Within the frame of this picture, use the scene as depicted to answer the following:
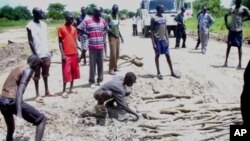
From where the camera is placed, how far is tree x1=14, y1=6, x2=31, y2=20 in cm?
9319

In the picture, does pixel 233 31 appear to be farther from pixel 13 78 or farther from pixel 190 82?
pixel 13 78

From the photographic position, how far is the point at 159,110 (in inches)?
314

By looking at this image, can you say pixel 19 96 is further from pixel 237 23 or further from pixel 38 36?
pixel 237 23

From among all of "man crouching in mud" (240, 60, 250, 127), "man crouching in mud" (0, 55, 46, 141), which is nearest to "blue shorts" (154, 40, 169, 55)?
"man crouching in mud" (0, 55, 46, 141)

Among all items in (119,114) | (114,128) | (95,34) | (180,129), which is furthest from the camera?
(95,34)

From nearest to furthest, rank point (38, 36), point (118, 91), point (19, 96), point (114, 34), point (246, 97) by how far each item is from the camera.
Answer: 1. point (246, 97)
2. point (19, 96)
3. point (118, 91)
4. point (38, 36)
5. point (114, 34)

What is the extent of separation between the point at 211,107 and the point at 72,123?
2395 millimetres

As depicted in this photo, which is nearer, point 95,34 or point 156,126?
point 156,126

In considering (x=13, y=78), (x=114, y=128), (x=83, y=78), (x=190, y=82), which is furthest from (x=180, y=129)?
(x=83, y=78)

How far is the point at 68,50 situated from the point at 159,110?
235 centimetres

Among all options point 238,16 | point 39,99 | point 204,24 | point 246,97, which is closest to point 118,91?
point 39,99

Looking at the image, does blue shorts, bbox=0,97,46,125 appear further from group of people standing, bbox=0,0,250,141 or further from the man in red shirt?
the man in red shirt

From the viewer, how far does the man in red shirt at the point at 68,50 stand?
903 cm

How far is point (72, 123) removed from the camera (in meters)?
7.75
